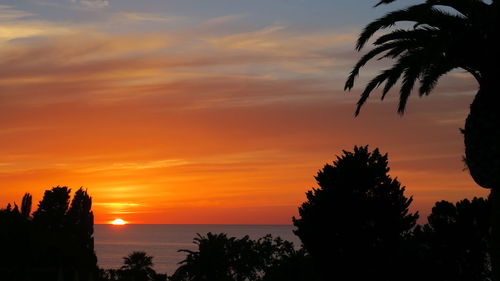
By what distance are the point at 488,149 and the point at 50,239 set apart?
5466 cm

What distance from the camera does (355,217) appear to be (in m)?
45.2

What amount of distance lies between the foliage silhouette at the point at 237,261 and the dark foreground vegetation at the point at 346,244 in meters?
0.08

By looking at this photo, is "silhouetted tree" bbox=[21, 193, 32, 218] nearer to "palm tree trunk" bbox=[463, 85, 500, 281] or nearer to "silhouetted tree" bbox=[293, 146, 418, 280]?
"silhouetted tree" bbox=[293, 146, 418, 280]

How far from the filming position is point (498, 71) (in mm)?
18984

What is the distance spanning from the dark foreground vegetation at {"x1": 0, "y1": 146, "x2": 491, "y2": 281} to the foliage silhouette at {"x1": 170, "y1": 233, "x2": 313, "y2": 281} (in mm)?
80

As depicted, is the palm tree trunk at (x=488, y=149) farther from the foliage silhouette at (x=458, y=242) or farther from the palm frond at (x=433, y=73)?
the foliage silhouette at (x=458, y=242)

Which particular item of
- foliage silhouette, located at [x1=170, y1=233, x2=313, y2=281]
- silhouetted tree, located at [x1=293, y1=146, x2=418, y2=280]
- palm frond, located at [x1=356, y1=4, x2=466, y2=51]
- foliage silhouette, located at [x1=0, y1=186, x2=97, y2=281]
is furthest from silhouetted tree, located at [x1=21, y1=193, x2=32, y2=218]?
palm frond, located at [x1=356, y1=4, x2=466, y2=51]

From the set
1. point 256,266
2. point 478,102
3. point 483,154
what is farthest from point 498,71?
point 256,266

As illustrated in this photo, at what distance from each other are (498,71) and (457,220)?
1876 cm

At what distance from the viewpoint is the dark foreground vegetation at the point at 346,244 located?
3653cm

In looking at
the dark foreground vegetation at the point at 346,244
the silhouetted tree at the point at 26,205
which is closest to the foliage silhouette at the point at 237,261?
the dark foreground vegetation at the point at 346,244

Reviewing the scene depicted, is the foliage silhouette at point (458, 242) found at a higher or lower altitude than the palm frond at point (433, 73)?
lower

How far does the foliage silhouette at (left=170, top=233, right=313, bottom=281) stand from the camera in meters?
56.5

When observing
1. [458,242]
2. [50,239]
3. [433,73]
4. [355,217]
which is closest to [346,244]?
[355,217]
